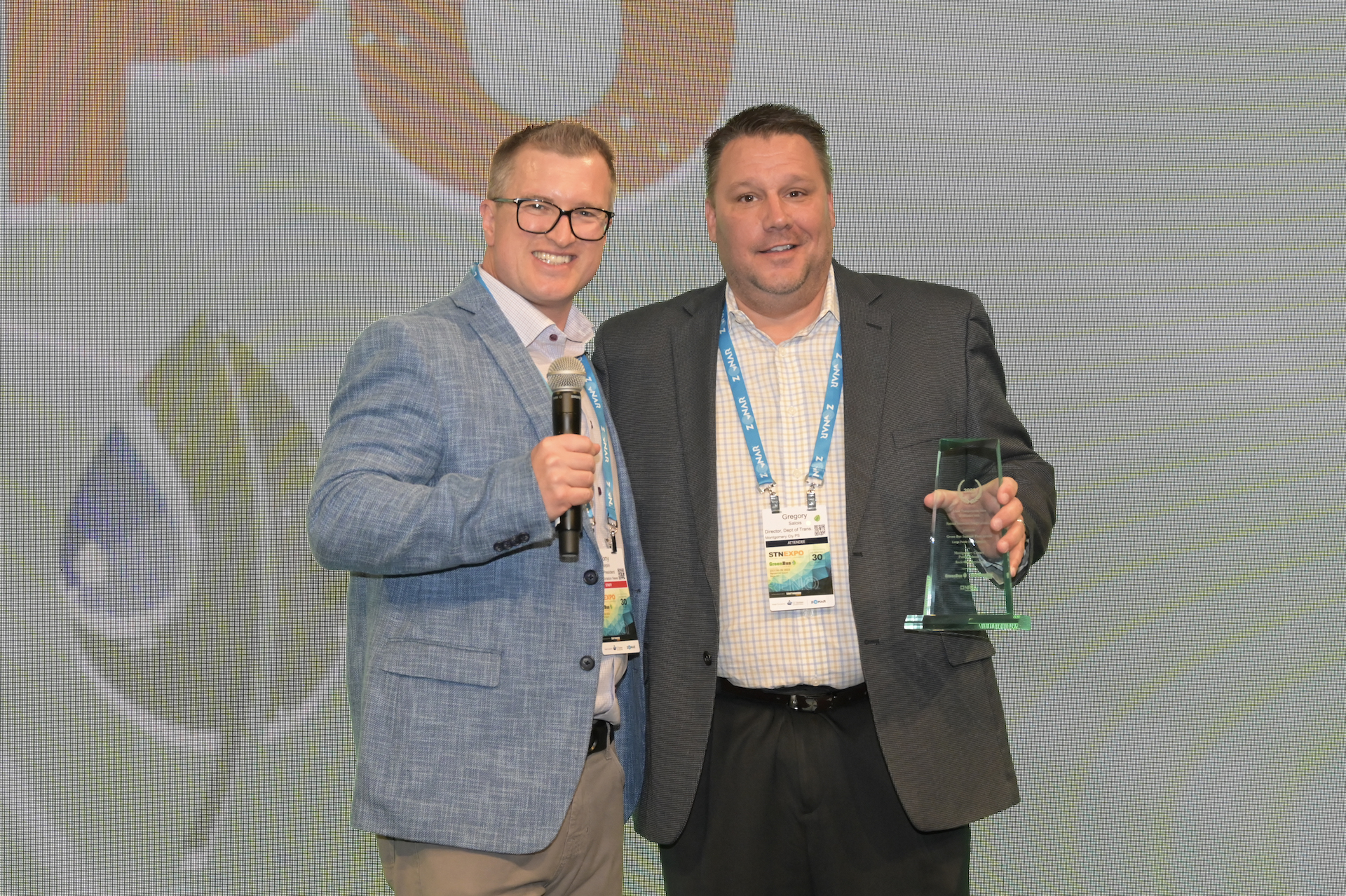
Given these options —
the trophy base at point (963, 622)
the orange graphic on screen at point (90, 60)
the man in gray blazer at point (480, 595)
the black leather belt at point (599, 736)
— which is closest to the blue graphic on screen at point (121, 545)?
the orange graphic on screen at point (90, 60)

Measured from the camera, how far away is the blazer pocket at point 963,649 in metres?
2.19

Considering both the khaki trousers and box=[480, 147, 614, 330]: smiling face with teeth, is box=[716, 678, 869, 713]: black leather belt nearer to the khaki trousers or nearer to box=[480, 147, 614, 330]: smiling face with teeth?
the khaki trousers

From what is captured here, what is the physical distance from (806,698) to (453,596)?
0.78 m

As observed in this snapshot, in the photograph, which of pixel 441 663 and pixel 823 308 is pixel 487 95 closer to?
pixel 823 308

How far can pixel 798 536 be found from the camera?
2.18m

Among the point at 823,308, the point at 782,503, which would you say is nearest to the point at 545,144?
the point at 823,308

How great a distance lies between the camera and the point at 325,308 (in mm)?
3881

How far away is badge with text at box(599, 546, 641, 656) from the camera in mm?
1926

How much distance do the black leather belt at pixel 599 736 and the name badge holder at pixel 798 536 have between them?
1.39 ft

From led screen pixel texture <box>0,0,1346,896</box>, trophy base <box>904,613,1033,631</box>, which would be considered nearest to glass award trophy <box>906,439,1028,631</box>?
trophy base <box>904,613,1033,631</box>

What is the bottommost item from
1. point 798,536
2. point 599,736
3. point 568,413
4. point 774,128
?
point 599,736

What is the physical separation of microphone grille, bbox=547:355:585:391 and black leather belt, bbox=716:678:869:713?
0.80 metres

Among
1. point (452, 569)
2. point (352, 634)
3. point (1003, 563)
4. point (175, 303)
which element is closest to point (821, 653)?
point (1003, 563)

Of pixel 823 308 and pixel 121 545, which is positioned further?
pixel 121 545
